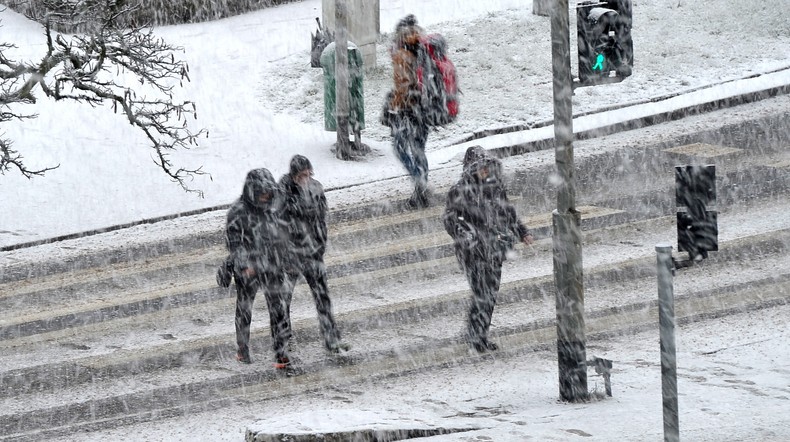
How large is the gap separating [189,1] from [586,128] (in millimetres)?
8486

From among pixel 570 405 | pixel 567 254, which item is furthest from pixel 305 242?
pixel 570 405

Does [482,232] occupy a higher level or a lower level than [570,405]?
higher

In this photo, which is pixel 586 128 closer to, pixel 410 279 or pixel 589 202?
pixel 589 202

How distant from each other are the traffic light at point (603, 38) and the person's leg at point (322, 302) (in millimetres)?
2808

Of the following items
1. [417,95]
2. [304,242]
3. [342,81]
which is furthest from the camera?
[342,81]

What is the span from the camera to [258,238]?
378 inches

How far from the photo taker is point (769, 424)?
757 centimetres

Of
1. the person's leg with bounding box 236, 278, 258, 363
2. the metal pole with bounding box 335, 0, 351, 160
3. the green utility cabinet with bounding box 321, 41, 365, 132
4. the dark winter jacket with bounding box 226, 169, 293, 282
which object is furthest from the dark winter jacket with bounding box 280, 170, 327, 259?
the green utility cabinet with bounding box 321, 41, 365, 132

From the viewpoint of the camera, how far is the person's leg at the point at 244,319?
9672 millimetres

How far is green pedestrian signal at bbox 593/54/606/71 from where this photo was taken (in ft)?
27.1

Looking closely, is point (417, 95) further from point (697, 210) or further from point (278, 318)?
point (697, 210)

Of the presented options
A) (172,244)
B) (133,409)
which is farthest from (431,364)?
(172,244)

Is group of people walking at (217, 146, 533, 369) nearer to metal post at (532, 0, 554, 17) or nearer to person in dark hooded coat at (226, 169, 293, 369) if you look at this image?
person in dark hooded coat at (226, 169, 293, 369)

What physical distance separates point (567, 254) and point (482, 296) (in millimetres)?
1503
